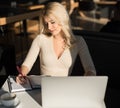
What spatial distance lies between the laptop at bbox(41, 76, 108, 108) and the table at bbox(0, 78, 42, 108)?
0.10m

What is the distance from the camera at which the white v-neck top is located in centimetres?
204

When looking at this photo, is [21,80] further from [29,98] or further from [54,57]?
[54,57]

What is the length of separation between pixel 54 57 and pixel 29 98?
0.54 metres

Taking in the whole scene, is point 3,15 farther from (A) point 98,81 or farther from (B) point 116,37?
(A) point 98,81

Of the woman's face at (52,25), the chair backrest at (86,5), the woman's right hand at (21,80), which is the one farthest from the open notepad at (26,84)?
the chair backrest at (86,5)

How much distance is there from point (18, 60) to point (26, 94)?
2.74 meters

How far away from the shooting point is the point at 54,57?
204 cm

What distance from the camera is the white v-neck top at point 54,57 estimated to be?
2039 mm

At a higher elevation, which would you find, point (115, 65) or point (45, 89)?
point (45, 89)

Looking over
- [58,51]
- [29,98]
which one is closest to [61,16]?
[58,51]

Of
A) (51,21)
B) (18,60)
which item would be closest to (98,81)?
(51,21)

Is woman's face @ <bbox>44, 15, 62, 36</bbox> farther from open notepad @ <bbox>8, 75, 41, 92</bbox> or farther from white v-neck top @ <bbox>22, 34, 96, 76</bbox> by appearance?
open notepad @ <bbox>8, 75, 41, 92</bbox>

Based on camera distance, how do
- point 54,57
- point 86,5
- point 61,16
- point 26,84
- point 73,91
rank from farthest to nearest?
A: point 86,5, point 54,57, point 61,16, point 26,84, point 73,91

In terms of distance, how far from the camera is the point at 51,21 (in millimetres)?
1928
